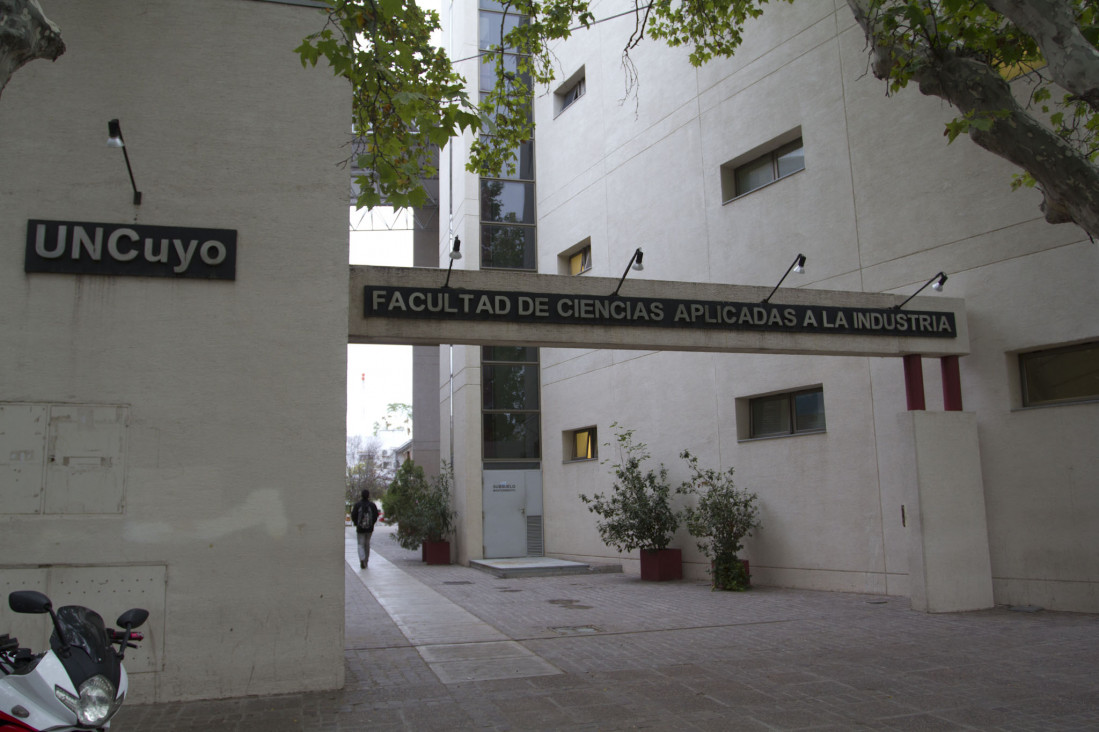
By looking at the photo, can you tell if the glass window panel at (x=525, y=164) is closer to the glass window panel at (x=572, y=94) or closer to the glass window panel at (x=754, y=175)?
the glass window panel at (x=572, y=94)

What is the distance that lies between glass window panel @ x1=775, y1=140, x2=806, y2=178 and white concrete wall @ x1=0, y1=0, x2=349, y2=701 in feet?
28.4

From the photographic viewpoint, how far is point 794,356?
13.3 meters

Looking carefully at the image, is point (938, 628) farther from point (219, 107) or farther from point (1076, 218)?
point (219, 107)

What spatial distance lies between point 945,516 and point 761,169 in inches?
272

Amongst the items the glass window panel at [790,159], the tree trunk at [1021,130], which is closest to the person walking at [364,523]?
the glass window panel at [790,159]

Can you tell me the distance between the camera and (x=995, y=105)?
6.54m

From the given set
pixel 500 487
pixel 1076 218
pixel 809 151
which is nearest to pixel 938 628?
pixel 1076 218

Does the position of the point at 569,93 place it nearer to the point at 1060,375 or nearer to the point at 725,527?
the point at 725,527

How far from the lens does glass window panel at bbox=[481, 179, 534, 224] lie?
21188 millimetres

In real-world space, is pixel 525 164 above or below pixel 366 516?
above

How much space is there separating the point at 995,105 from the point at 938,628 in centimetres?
538

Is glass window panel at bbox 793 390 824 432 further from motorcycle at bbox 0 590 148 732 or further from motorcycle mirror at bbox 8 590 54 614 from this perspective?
motorcycle mirror at bbox 8 590 54 614

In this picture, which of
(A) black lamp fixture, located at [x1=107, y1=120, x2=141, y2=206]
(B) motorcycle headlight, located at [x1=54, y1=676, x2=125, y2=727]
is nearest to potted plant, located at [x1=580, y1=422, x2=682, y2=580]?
(A) black lamp fixture, located at [x1=107, y1=120, x2=141, y2=206]

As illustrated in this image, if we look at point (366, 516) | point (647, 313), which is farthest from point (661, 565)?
point (647, 313)
